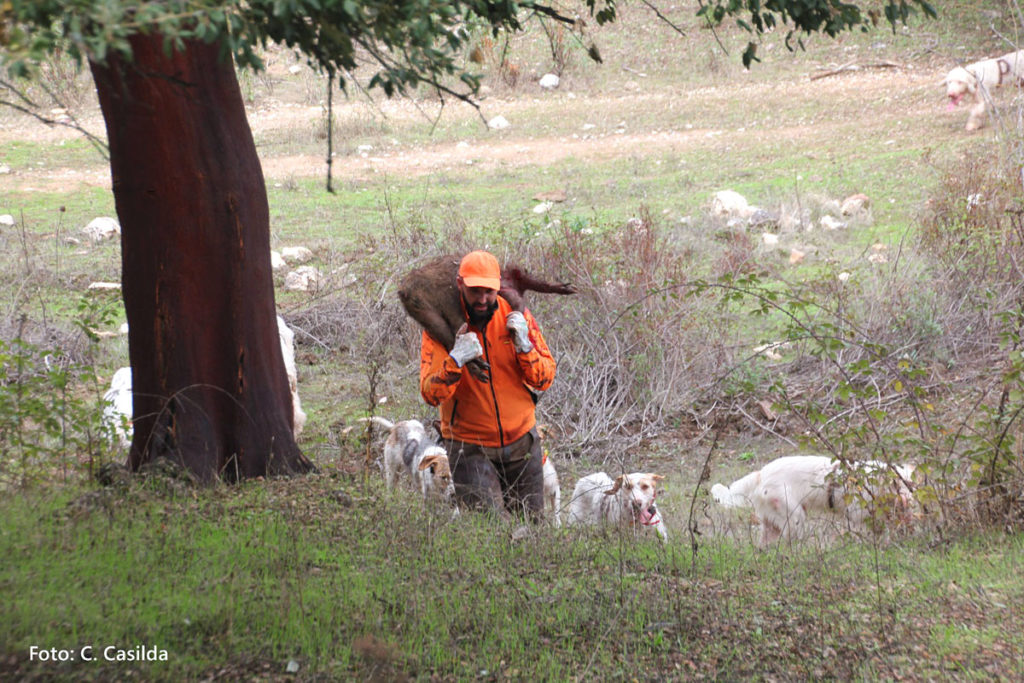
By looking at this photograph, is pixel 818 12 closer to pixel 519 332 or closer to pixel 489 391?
pixel 519 332

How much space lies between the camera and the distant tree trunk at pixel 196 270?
507 cm

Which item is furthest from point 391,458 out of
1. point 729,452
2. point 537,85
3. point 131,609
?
point 537,85

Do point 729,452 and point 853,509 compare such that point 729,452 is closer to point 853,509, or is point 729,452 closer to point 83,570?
point 853,509

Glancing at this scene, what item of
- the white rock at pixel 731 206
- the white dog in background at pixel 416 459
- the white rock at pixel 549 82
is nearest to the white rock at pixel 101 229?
the white dog in background at pixel 416 459

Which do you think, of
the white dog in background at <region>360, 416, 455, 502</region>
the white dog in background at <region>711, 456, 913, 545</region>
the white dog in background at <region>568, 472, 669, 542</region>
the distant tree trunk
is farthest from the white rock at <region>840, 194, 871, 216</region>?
the distant tree trunk

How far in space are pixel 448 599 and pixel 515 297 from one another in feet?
6.22

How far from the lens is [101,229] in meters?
15.0

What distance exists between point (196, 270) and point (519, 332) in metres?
1.70

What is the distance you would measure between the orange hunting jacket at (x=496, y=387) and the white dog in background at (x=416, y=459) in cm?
91

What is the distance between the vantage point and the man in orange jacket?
5.29m

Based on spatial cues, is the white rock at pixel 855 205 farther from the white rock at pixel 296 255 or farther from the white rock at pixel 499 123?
the white rock at pixel 499 123

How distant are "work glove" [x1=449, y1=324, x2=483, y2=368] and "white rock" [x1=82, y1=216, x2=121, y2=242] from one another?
11215mm

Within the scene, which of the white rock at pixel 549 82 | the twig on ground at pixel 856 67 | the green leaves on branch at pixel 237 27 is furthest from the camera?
the white rock at pixel 549 82

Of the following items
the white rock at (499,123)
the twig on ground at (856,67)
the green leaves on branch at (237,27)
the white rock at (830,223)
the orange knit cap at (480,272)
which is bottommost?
the white rock at (830,223)
